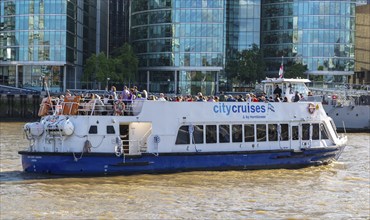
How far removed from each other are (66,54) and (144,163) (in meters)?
71.6

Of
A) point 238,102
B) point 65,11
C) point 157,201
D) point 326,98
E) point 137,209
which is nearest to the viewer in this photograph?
point 137,209

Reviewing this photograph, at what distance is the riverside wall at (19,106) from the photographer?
A: 238 ft

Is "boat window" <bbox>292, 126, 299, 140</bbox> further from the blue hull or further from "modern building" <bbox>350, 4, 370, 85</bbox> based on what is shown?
"modern building" <bbox>350, 4, 370, 85</bbox>

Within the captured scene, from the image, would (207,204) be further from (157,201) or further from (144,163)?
(144,163)

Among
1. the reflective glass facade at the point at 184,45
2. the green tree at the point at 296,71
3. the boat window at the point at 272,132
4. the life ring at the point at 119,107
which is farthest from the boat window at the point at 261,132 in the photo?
the reflective glass facade at the point at 184,45

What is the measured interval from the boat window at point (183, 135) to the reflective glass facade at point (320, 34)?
7980 cm

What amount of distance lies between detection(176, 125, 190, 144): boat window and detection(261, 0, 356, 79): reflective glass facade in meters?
79.8

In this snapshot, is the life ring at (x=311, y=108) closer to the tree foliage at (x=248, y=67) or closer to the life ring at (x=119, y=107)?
the life ring at (x=119, y=107)

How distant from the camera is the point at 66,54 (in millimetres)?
94000

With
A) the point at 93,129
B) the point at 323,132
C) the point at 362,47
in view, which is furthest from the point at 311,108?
the point at 362,47

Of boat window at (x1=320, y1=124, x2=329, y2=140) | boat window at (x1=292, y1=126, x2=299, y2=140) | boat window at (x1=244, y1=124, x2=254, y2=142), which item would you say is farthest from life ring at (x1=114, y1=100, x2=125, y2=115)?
boat window at (x1=320, y1=124, x2=329, y2=140)

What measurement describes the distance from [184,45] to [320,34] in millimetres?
23754

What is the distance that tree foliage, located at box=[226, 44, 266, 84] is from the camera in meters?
97.8

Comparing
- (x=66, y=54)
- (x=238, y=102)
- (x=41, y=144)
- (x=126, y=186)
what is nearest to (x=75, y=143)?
(x=41, y=144)
